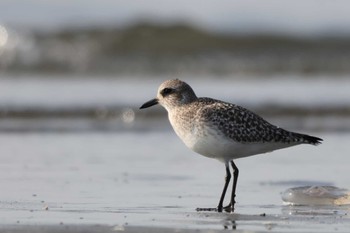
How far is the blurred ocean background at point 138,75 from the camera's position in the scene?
11039 millimetres

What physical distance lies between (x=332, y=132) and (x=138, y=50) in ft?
35.3

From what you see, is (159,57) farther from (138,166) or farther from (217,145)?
(217,145)

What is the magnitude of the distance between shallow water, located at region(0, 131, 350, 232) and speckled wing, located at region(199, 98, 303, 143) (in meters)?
0.58

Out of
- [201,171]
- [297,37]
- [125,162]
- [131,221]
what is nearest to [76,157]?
[125,162]

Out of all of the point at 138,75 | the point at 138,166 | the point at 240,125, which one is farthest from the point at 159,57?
the point at 240,125

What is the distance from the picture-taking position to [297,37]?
2511 centimetres

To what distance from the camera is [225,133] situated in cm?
841

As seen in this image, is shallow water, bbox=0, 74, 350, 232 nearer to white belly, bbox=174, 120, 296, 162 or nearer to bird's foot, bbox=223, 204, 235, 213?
bird's foot, bbox=223, 204, 235, 213

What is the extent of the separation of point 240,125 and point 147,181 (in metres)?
1.59

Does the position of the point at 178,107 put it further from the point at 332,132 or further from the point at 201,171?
the point at 332,132

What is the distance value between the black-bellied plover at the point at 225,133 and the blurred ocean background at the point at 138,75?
561 millimetres

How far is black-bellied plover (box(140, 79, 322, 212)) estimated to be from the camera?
840 centimetres

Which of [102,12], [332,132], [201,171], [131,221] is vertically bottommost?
[131,221]

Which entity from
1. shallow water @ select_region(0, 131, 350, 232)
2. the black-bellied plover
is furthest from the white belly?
shallow water @ select_region(0, 131, 350, 232)
